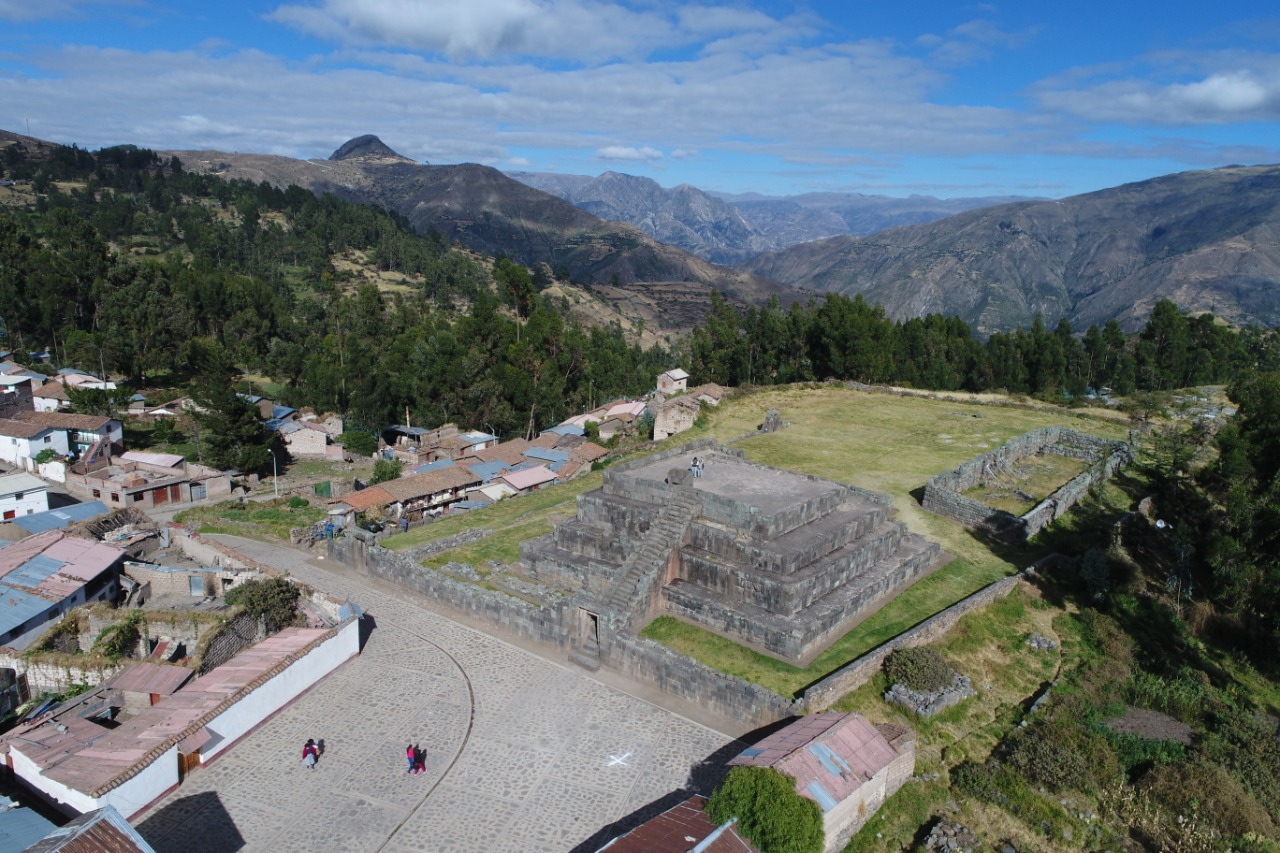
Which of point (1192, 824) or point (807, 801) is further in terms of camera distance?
point (1192, 824)

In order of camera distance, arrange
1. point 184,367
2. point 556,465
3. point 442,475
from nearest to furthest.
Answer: point 442,475 → point 556,465 → point 184,367

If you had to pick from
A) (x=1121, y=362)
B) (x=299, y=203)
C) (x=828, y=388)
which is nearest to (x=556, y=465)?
(x=828, y=388)

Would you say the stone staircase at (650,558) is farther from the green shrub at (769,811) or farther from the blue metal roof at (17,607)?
the blue metal roof at (17,607)

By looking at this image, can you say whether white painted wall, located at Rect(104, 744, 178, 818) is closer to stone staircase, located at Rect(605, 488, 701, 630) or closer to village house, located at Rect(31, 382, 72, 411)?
stone staircase, located at Rect(605, 488, 701, 630)

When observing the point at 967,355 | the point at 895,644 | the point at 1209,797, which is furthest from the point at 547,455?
the point at 1209,797

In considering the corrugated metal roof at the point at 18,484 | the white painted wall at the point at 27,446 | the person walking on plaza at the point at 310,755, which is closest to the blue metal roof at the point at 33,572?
the corrugated metal roof at the point at 18,484

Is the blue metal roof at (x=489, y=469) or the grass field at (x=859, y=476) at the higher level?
the grass field at (x=859, y=476)

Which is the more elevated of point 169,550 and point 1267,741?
point 1267,741

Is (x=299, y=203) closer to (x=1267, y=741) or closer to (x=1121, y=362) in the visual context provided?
(x=1121, y=362)
